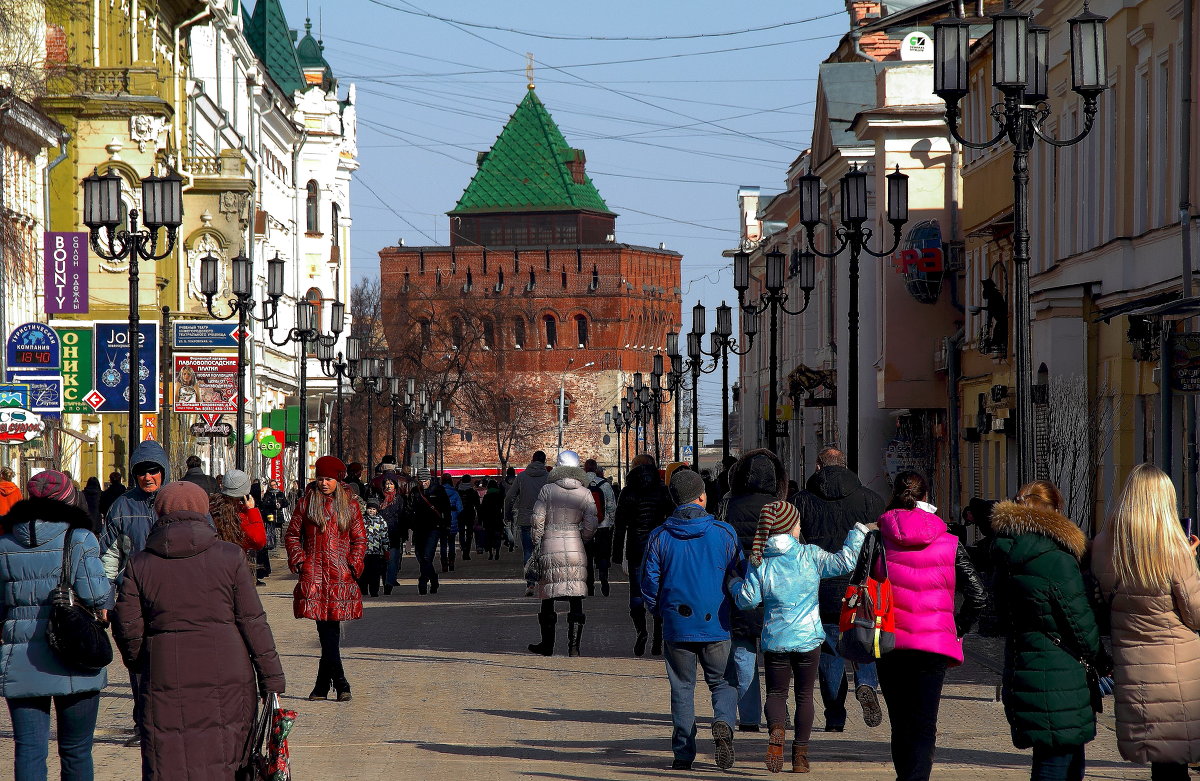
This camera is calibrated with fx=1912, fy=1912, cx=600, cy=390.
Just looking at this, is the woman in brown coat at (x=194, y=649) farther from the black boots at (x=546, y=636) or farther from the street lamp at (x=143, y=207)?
the street lamp at (x=143, y=207)

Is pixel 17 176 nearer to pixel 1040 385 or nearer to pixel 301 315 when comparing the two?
pixel 301 315

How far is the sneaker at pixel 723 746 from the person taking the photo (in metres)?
9.63

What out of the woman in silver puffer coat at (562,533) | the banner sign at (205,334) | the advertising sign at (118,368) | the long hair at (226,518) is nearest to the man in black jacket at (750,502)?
the long hair at (226,518)

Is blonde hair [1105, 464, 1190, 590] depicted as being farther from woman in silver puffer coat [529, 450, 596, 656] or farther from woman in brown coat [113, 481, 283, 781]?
woman in silver puffer coat [529, 450, 596, 656]

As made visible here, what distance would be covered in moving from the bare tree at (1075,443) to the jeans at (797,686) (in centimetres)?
1055

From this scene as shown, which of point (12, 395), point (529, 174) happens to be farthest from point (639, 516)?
point (529, 174)

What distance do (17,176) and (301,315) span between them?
18.8ft

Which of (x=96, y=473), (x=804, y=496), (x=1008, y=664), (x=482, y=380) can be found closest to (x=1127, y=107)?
(x=804, y=496)

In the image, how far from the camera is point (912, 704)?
8320 millimetres

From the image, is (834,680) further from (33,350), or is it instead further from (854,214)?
(33,350)

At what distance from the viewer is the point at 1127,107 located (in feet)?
73.9

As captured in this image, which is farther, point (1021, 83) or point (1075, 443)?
point (1075, 443)

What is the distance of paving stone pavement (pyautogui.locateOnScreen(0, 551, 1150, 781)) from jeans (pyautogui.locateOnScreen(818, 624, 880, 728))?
0.47 feet

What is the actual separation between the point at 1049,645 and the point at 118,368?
22.5m
